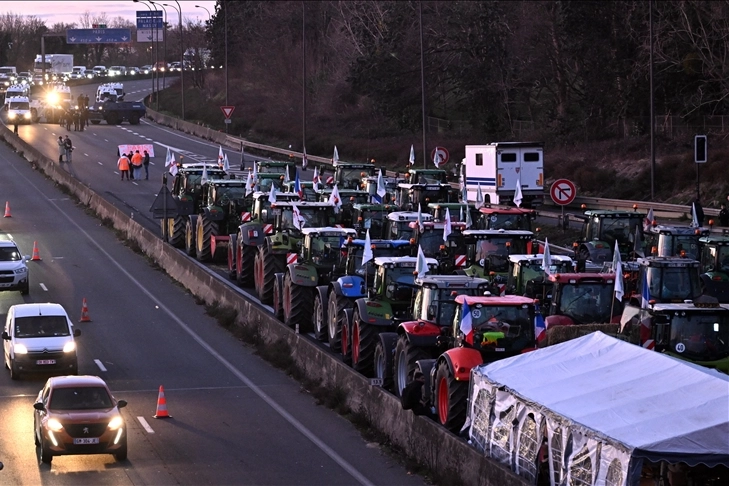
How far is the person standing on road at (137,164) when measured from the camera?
66863 millimetres

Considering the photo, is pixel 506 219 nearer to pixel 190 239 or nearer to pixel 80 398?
pixel 190 239

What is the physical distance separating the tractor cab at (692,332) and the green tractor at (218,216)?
22903 mm

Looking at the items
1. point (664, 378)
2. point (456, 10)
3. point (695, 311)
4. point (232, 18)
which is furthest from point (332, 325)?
point (232, 18)

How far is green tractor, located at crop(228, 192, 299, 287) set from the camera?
119 feet

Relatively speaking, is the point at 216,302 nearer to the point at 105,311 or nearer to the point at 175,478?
the point at 105,311

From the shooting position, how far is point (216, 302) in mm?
35969

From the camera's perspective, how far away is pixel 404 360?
21.9m

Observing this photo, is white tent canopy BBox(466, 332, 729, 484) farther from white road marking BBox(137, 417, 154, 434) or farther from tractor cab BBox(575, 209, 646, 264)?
tractor cab BBox(575, 209, 646, 264)

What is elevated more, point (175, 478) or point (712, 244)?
point (712, 244)

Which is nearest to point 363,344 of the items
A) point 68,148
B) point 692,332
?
point 692,332

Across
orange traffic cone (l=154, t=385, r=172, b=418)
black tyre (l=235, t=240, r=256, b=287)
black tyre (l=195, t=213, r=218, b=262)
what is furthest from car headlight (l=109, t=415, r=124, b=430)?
black tyre (l=195, t=213, r=218, b=262)

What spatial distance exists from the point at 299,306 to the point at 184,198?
1545 centimetres

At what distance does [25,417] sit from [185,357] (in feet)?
21.7

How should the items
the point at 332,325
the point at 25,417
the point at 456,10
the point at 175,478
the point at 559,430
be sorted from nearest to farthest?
the point at 559,430, the point at 175,478, the point at 25,417, the point at 332,325, the point at 456,10
